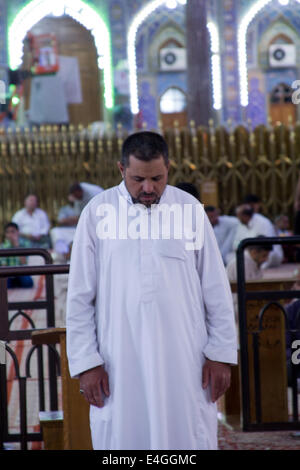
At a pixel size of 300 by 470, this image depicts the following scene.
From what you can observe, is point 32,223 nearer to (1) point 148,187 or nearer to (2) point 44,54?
(1) point 148,187

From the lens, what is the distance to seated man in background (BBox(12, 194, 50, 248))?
10750mm

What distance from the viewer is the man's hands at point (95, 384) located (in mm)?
2416

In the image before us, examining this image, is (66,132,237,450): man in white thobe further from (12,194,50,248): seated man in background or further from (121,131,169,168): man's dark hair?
(12,194,50,248): seated man in background

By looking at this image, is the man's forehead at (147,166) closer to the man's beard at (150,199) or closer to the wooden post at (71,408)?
the man's beard at (150,199)

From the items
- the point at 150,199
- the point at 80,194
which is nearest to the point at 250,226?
the point at 80,194

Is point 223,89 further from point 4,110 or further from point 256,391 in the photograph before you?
point 256,391

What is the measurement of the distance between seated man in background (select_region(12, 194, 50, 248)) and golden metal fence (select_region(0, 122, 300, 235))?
1.35m

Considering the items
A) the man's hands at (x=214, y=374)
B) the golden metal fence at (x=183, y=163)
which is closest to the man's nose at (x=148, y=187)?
the man's hands at (x=214, y=374)

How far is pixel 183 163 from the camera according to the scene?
39.3ft

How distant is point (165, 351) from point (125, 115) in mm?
18905

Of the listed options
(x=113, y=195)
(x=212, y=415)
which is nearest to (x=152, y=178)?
(x=113, y=195)

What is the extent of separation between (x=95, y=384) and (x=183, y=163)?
9682 mm

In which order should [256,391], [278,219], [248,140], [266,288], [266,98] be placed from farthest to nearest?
1. [266,98]
2. [248,140]
3. [278,219]
4. [266,288]
5. [256,391]

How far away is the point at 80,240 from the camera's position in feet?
8.17
